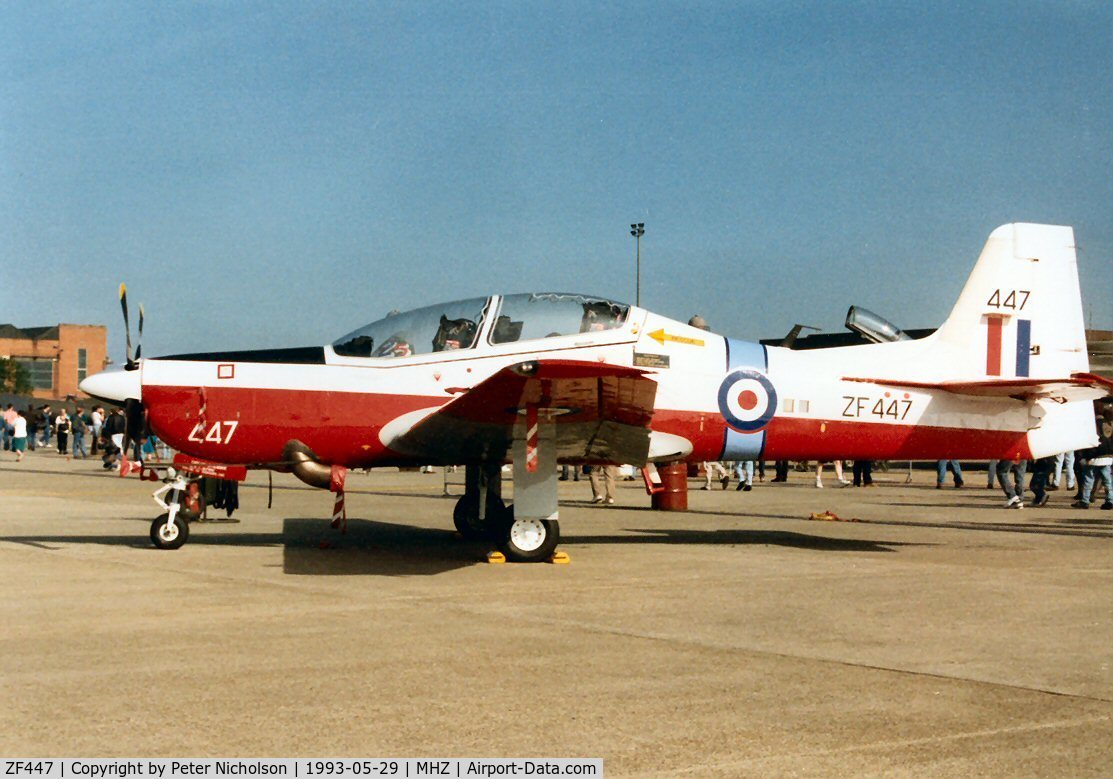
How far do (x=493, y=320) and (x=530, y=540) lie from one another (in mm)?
2211

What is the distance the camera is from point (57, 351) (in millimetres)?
124188

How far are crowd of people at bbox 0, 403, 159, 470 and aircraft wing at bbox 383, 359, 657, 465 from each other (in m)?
3.01

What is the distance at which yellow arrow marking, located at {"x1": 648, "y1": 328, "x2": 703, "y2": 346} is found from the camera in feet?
38.3

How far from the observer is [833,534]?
14.3 meters

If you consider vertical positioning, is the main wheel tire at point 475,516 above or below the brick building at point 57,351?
below

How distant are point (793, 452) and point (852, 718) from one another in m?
7.35

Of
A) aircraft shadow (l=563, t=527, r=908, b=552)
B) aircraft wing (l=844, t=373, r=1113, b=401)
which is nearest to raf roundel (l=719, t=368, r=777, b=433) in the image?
aircraft wing (l=844, t=373, r=1113, b=401)

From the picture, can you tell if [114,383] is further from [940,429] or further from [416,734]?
[940,429]

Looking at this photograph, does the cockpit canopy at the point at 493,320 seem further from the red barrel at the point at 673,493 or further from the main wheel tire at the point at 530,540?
the red barrel at the point at 673,493

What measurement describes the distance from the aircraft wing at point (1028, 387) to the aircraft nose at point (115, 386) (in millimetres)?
7340

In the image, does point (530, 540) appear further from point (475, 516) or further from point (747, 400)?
point (747, 400)

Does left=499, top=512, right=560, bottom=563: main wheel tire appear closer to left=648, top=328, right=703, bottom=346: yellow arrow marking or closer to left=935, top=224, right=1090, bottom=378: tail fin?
left=648, top=328, right=703, bottom=346: yellow arrow marking

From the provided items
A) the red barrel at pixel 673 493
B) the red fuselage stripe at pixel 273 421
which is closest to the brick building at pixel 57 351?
the red barrel at pixel 673 493

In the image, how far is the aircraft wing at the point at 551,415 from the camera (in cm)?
950
